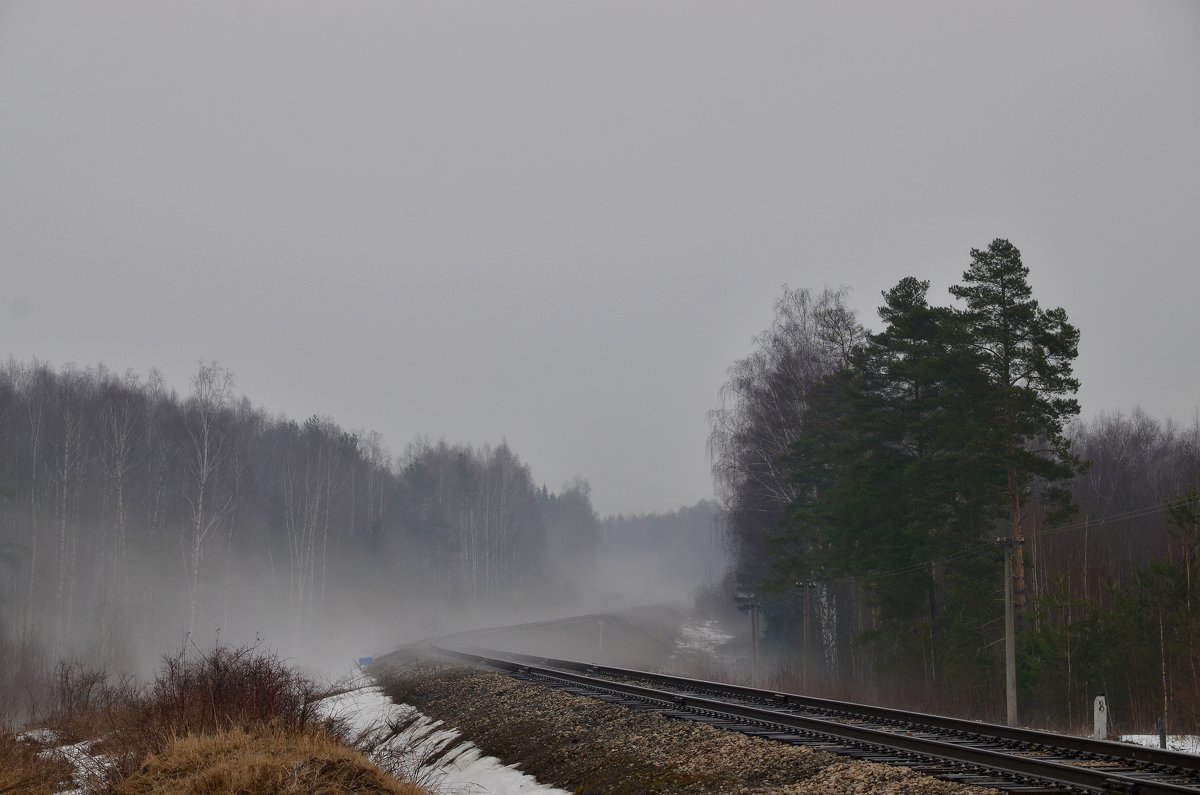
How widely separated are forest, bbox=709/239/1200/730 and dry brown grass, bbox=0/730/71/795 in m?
20.6

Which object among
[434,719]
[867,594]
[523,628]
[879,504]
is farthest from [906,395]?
[523,628]

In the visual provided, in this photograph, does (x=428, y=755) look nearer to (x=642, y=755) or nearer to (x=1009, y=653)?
(x=642, y=755)

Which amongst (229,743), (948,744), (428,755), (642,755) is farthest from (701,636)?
(229,743)

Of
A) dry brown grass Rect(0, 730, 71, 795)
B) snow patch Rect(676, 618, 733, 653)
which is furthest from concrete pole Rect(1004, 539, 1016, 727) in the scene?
snow patch Rect(676, 618, 733, 653)

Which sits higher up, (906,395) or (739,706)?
(906,395)

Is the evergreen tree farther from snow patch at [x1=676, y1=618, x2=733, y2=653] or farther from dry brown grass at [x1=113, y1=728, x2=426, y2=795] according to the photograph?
snow patch at [x1=676, y1=618, x2=733, y2=653]

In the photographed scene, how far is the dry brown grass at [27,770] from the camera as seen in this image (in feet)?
41.2

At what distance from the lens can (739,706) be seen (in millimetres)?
→ 15094

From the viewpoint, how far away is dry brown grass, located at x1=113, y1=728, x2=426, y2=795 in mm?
9711

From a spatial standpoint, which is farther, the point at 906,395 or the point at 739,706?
the point at 906,395

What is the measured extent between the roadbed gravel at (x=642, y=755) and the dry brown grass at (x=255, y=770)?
2210 mm

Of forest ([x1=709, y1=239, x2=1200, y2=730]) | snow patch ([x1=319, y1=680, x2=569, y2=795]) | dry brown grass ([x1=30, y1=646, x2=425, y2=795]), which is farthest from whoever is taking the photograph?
forest ([x1=709, y1=239, x2=1200, y2=730])

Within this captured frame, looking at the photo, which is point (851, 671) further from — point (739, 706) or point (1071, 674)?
point (739, 706)

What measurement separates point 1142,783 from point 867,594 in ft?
88.3
